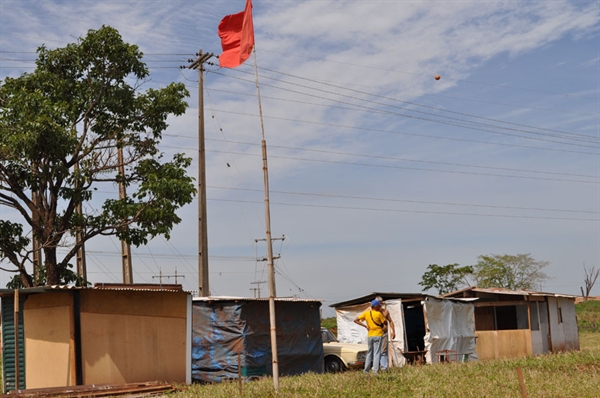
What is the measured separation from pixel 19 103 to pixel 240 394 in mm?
11585

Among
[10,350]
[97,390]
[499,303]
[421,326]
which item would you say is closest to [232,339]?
[97,390]

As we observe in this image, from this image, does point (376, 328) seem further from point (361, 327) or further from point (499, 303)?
point (499, 303)

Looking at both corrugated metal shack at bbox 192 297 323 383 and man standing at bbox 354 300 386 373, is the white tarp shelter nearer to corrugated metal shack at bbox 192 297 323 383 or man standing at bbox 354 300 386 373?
corrugated metal shack at bbox 192 297 323 383

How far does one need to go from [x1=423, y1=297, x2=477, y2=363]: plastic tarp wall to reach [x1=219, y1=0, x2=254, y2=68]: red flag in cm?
1213

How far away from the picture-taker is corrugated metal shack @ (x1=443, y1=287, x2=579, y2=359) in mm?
28484

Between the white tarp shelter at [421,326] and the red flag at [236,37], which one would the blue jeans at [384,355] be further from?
the red flag at [236,37]

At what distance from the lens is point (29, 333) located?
17.9 meters

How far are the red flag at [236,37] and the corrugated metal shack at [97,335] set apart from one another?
5.92 m

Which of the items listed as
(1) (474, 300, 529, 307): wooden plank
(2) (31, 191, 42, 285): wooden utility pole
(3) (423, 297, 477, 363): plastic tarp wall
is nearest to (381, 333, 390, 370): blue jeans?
(3) (423, 297, 477, 363): plastic tarp wall

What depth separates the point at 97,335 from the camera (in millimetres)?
17375

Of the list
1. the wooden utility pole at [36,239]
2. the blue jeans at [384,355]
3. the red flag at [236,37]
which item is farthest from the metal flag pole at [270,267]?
the wooden utility pole at [36,239]

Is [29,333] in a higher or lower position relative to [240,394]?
higher

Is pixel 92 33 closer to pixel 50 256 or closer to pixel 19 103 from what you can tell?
pixel 19 103

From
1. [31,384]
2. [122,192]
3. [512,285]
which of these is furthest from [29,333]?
[512,285]
